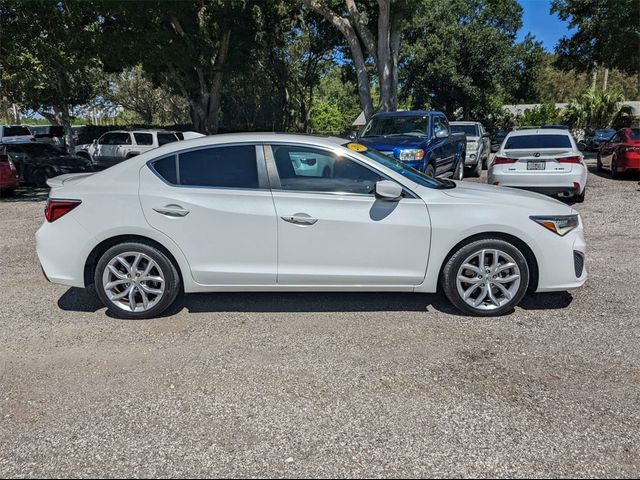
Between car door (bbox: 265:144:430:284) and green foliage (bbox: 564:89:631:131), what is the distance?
1372 inches

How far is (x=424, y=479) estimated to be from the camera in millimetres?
2553

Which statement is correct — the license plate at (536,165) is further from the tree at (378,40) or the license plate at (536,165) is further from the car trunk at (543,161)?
A: the tree at (378,40)

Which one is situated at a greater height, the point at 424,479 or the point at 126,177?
the point at 126,177

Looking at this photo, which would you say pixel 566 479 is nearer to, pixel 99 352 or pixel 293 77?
pixel 99 352

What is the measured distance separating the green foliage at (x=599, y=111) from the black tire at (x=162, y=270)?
35.9 meters

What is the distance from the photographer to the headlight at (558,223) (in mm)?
4477

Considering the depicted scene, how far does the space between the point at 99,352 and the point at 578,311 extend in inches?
163

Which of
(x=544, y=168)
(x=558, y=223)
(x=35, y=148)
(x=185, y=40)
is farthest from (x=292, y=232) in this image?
(x=185, y=40)

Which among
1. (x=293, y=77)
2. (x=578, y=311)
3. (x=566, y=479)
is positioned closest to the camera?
(x=566, y=479)

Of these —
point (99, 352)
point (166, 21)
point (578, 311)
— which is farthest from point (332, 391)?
point (166, 21)

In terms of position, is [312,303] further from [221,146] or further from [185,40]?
[185,40]

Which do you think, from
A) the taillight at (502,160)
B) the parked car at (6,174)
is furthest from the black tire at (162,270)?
the parked car at (6,174)

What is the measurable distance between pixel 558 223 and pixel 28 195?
13440mm

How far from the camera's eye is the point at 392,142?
10.2 m
